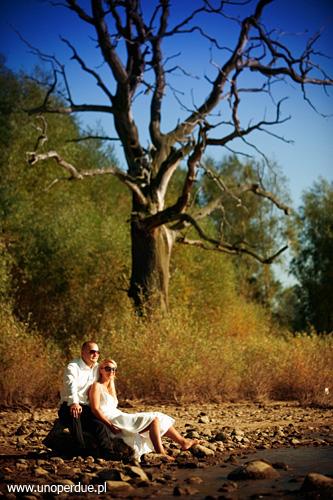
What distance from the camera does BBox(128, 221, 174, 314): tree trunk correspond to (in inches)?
712

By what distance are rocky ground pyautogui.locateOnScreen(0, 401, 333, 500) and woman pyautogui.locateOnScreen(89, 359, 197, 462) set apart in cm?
18

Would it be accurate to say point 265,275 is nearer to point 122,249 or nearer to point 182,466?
point 122,249

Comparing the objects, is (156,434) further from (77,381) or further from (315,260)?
(315,260)

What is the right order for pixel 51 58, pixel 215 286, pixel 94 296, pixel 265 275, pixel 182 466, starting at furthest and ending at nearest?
pixel 265 275, pixel 215 286, pixel 94 296, pixel 51 58, pixel 182 466

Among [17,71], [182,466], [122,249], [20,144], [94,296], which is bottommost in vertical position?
[182,466]

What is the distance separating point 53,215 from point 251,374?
9636 mm

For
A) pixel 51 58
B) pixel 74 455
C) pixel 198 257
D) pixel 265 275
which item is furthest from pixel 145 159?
pixel 265 275

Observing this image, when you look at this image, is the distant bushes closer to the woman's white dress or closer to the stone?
the woman's white dress

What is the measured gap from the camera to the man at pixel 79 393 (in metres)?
8.03

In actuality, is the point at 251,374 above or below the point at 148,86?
below

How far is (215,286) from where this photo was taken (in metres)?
25.5

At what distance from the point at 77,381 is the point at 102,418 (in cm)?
51

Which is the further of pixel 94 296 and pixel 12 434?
pixel 94 296

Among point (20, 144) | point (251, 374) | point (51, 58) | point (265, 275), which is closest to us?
point (251, 374)
